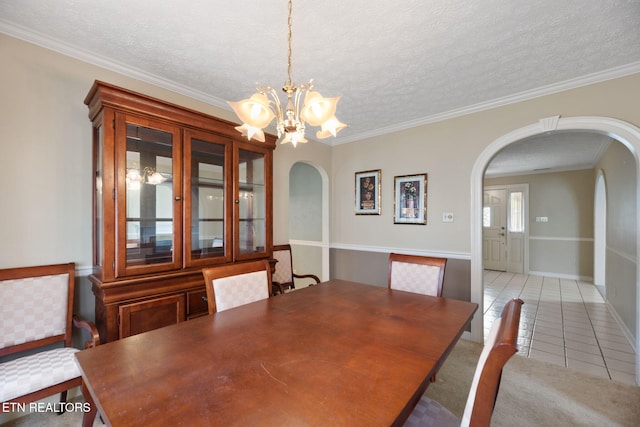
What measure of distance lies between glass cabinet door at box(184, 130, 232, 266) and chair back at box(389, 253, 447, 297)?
152cm

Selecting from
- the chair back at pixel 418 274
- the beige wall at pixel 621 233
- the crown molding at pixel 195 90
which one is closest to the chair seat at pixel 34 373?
the crown molding at pixel 195 90

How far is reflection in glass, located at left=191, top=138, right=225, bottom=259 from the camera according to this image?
2.28 meters

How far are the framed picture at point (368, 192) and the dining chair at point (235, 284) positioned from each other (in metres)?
2.11

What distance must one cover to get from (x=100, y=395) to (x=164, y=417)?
0.86ft

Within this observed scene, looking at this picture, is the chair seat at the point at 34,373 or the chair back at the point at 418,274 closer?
the chair seat at the point at 34,373

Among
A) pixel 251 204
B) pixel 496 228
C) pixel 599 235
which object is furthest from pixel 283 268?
pixel 599 235

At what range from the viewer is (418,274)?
230 cm

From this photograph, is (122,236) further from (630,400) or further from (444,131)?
(630,400)

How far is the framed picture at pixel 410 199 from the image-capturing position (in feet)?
11.0

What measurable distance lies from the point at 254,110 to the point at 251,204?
4.97 ft

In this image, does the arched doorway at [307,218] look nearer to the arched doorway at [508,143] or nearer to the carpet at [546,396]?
the arched doorway at [508,143]

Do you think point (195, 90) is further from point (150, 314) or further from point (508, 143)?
point (508, 143)

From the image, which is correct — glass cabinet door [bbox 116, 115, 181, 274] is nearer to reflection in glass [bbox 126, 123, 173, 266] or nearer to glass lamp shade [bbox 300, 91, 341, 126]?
reflection in glass [bbox 126, 123, 173, 266]

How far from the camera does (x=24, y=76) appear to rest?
6.00ft
